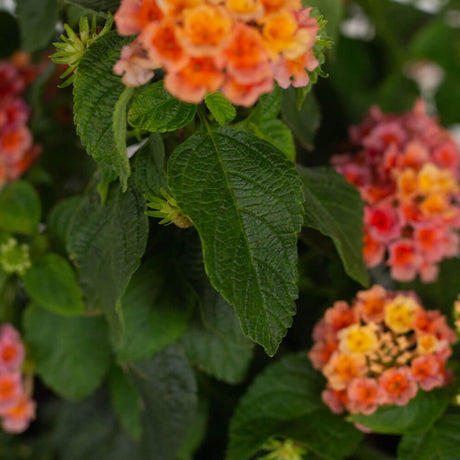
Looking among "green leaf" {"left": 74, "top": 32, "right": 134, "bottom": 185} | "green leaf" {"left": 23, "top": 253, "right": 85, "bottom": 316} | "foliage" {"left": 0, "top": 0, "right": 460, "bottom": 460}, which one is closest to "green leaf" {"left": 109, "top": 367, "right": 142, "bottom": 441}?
"foliage" {"left": 0, "top": 0, "right": 460, "bottom": 460}

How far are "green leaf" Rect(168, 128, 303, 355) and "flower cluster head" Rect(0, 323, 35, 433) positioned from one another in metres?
0.33

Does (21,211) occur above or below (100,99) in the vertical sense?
Result: below

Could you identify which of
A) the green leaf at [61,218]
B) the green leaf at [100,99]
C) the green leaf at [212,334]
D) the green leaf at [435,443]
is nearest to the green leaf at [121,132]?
the green leaf at [100,99]

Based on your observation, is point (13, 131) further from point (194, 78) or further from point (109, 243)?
point (194, 78)

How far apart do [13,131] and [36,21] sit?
115 millimetres

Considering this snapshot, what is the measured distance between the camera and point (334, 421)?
18.1 inches

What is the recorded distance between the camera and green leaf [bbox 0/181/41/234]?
1.76 feet

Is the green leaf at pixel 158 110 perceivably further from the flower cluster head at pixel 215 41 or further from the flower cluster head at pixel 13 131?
the flower cluster head at pixel 13 131

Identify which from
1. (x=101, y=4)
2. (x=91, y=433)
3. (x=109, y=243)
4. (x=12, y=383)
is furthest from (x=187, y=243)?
(x=91, y=433)

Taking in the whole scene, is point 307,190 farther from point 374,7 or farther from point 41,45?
point 374,7

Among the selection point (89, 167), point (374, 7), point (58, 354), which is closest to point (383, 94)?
point (374, 7)

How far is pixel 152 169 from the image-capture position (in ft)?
1.17

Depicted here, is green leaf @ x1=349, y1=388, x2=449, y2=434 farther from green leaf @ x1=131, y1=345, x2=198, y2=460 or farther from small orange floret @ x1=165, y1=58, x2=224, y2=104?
small orange floret @ x1=165, y1=58, x2=224, y2=104

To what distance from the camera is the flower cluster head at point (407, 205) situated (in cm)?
51
